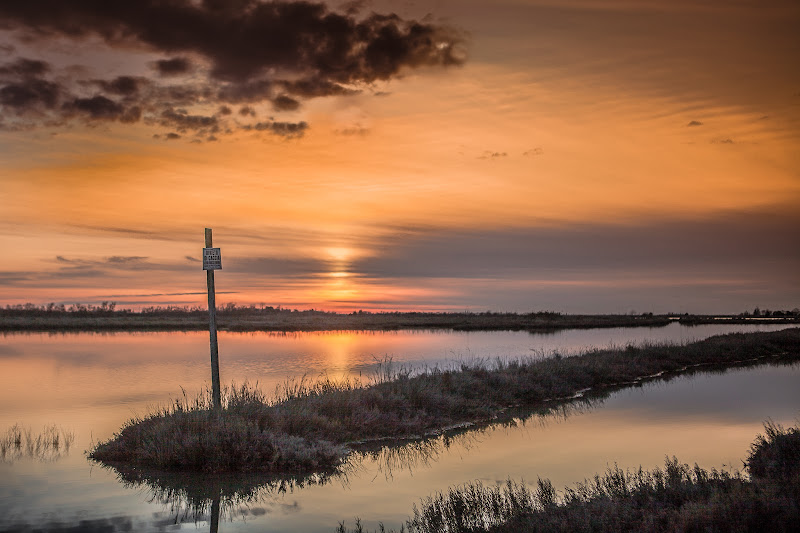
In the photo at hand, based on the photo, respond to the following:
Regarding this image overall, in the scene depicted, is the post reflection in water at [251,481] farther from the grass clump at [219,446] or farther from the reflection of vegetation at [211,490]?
the grass clump at [219,446]

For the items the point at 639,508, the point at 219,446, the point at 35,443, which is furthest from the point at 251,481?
the point at 639,508

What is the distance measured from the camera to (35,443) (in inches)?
503

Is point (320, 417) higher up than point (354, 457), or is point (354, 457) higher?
point (320, 417)

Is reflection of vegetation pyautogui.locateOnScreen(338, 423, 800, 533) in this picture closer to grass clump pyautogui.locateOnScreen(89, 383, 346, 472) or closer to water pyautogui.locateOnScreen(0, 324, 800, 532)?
water pyautogui.locateOnScreen(0, 324, 800, 532)

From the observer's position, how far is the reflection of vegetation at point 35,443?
1180cm

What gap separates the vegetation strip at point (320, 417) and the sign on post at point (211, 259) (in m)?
2.74

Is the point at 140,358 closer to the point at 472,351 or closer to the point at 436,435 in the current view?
the point at 472,351

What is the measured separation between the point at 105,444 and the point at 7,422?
521cm

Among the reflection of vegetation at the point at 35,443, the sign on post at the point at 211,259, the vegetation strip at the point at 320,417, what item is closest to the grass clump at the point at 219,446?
the vegetation strip at the point at 320,417

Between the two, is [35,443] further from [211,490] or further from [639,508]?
[639,508]

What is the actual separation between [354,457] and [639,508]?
638cm

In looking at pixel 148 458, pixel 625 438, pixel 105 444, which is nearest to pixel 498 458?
pixel 625 438

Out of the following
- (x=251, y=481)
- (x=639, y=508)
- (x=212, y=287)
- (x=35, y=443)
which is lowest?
(x=251, y=481)

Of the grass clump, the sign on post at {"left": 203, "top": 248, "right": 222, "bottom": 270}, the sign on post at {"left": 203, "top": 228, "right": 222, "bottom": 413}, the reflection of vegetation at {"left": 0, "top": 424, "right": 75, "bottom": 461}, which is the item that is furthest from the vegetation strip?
the sign on post at {"left": 203, "top": 248, "right": 222, "bottom": 270}
